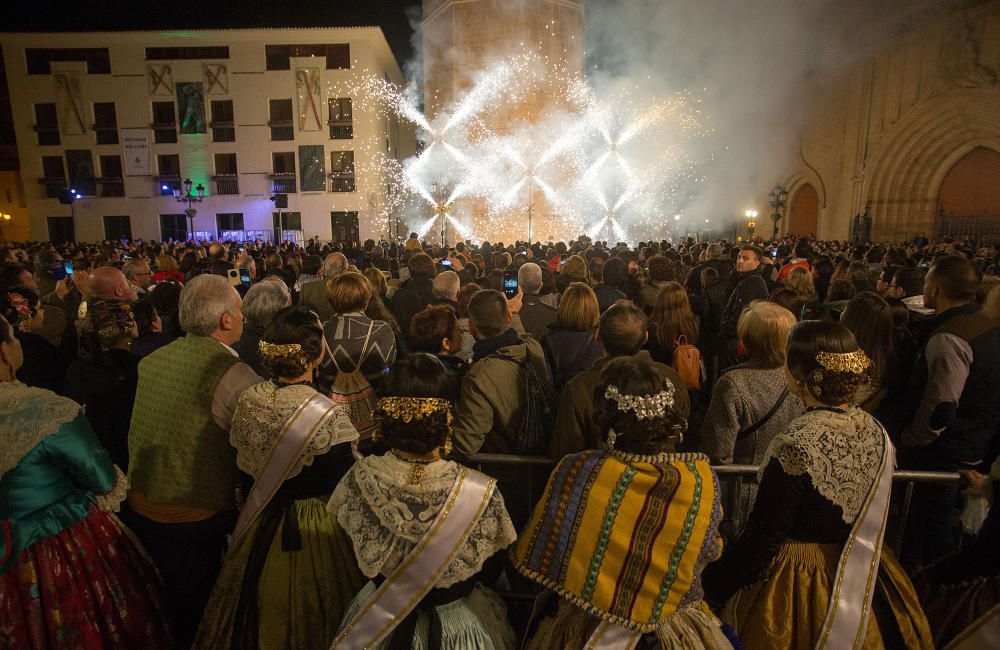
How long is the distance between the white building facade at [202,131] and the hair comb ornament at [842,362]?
29379 mm

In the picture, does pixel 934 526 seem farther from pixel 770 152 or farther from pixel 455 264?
pixel 770 152

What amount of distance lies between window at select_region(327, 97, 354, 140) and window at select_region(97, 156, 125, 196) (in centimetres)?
1159

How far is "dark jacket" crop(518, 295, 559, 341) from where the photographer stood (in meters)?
5.13

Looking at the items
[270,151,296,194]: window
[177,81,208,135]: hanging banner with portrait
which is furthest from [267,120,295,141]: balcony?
[177,81,208,135]: hanging banner with portrait

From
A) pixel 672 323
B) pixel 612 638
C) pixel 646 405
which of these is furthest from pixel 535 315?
pixel 612 638

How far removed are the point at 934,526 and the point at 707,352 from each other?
3.60 m

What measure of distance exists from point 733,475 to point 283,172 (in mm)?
31283

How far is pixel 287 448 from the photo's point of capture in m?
2.34

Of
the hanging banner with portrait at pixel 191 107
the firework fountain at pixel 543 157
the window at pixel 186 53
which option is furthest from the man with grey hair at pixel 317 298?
the window at pixel 186 53

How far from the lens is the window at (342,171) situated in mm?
29766

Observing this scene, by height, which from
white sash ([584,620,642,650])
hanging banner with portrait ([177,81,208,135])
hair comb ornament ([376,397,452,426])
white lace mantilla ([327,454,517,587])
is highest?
hanging banner with portrait ([177,81,208,135])

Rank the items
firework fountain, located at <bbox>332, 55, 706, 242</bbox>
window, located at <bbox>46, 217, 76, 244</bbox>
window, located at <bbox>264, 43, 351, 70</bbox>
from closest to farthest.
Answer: firework fountain, located at <bbox>332, 55, 706, 242</bbox>, window, located at <bbox>264, 43, 351, 70</bbox>, window, located at <bbox>46, 217, 76, 244</bbox>

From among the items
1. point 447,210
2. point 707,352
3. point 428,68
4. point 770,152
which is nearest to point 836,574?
point 707,352

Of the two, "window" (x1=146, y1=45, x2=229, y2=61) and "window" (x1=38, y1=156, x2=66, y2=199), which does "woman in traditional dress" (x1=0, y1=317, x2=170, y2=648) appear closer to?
"window" (x1=146, y1=45, x2=229, y2=61)
